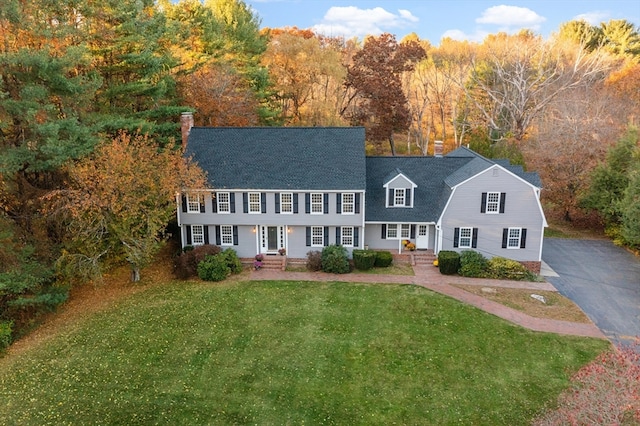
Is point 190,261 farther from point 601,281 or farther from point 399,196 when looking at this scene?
point 601,281

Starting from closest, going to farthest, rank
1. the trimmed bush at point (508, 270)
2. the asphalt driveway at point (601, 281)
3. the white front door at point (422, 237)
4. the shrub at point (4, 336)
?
the shrub at point (4, 336) < the asphalt driveway at point (601, 281) < the trimmed bush at point (508, 270) < the white front door at point (422, 237)

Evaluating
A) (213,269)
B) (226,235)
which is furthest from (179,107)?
(213,269)

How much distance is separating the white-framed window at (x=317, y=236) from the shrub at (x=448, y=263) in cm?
716

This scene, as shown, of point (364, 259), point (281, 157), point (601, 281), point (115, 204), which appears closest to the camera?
point (115, 204)

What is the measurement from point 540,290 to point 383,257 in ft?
28.5

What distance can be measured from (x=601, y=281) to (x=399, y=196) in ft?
40.7

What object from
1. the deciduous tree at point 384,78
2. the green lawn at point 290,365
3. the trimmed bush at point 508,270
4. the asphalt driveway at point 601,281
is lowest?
the green lawn at point 290,365

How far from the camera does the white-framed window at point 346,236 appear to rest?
94.2 feet

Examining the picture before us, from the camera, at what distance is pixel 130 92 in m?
29.6

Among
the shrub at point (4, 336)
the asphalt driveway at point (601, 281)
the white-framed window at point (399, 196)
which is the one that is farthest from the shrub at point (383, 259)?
the shrub at point (4, 336)

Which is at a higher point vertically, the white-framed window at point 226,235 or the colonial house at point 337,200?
the colonial house at point 337,200

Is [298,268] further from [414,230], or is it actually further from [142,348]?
[142,348]

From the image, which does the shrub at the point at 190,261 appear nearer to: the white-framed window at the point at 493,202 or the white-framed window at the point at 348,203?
the white-framed window at the point at 348,203

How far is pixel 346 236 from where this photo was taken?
94.5 feet
